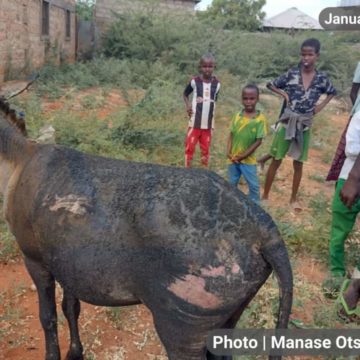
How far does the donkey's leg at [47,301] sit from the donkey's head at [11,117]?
2.46 feet

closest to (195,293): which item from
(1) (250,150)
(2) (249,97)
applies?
(1) (250,150)

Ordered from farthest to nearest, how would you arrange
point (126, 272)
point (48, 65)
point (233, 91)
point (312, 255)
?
1. point (48, 65)
2. point (233, 91)
3. point (312, 255)
4. point (126, 272)

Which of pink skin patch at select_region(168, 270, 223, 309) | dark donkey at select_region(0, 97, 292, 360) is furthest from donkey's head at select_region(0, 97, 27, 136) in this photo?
pink skin patch at select_region(168, 270, 223, 309)

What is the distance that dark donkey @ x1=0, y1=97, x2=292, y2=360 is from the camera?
169 centimetres

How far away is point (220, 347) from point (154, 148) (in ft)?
16.8

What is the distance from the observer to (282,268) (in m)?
1.77

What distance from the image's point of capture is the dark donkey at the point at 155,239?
1.69 meters

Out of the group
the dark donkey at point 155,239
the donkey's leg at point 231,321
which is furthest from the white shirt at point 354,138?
the donkey's leg at point 231,321

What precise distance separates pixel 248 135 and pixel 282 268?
2.86 metres

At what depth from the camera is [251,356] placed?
2.63 m

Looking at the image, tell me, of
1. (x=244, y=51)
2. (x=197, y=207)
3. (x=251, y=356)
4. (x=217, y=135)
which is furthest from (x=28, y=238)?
(x=244, y=51)

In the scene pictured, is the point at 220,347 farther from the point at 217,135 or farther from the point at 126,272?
Result: the point at 217,135

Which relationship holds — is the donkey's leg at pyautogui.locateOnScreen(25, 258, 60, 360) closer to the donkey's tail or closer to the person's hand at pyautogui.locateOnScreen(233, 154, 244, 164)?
the donkey's tail

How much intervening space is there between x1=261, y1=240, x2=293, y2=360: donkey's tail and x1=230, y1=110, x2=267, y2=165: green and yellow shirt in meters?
2.80
